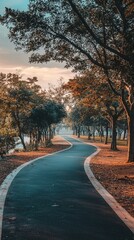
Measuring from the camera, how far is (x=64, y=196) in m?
11.0

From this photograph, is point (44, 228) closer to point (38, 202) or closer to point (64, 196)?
point (38, 202)

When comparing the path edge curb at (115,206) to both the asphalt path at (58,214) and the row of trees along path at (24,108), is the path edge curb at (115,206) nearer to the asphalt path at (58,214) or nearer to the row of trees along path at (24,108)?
the asphalt path at (58,214)

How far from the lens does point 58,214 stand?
867 cm

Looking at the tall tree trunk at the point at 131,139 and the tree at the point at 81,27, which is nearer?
the tree at the point at 81,27

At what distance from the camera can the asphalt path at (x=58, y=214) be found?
7.10 m

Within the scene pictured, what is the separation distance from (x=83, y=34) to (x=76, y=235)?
10515 mm

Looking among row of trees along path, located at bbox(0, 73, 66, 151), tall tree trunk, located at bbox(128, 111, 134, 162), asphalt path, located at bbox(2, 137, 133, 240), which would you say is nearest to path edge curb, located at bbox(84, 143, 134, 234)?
asphalt path, located at bbox(2, 137, 133, 240)

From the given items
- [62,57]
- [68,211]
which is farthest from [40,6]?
[68,211]

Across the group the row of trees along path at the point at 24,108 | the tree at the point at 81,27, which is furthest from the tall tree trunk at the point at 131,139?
the row of trees along path at the point at 24,108

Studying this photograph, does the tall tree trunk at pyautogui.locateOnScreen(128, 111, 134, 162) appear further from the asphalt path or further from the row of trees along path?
the row of trees along path

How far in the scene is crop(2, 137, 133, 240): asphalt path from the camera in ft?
23.3

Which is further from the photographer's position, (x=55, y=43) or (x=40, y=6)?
(x=55, y=43)

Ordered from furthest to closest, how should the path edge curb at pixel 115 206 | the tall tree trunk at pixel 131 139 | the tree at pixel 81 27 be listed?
the tall tree trunk at pixel 131 139, the tree at pixel 81 27, the path edge curb at pixel 115 206

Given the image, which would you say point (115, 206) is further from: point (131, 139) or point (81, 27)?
point (131, 139)
